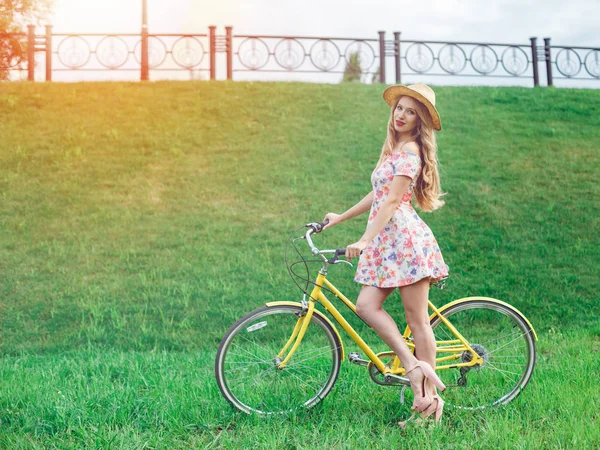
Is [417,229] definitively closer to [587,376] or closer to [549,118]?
[587,376]

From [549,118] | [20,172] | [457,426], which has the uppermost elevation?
[549,118]

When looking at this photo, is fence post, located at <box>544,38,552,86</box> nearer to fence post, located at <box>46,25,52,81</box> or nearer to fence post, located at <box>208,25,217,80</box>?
fence post, located at <box>208,25,217,80</box>

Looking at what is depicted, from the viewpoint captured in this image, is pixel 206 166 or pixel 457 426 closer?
pixel 457 426

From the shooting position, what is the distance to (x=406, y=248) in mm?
3602

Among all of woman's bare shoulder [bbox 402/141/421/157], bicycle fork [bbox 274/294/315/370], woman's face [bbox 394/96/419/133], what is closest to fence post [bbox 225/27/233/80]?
woman's face [bbox 394/96/419/133]

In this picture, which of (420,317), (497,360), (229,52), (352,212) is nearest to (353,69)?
(229,52)

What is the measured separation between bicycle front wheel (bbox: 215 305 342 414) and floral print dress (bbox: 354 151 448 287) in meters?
0.51

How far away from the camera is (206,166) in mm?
11477

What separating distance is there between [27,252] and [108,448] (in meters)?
6.30

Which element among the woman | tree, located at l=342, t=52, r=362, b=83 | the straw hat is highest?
tree, located at l=342, t=52, r=362, b=83

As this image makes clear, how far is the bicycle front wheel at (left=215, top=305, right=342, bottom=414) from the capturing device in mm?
3766

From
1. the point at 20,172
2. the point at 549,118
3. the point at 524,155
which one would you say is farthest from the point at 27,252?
the point at 549,118

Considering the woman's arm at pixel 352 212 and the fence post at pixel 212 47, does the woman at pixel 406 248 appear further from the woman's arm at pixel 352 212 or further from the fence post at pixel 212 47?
the fence post at pixel 212 47

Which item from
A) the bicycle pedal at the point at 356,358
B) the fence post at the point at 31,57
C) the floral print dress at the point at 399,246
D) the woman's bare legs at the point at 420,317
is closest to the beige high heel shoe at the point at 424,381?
the woman's bare legs at the point at 420,317
